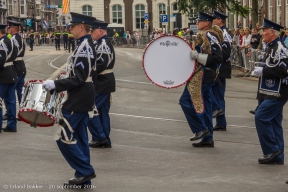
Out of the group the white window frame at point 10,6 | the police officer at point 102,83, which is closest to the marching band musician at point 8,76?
the police officer at point 102,83

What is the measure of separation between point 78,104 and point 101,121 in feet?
10.3

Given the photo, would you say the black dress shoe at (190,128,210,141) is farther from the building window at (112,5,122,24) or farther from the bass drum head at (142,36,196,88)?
the building window at (112,5,122,24)

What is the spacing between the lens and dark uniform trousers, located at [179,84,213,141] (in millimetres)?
11020

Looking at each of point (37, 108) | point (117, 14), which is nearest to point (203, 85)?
point (37, 108)

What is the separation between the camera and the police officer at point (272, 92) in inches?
368

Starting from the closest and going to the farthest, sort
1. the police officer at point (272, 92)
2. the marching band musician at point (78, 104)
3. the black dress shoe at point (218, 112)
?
1. the marching band musician at point (78, 104)
2. the police officer at point (272, 92)
3. the black dress shoe at point (218, 112)

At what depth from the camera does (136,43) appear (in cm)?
6700

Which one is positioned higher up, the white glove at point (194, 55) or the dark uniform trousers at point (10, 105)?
the white glove at point (194, 55)

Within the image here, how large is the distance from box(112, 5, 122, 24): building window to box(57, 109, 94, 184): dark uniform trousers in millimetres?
82486

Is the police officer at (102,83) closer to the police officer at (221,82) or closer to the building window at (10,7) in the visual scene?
the police officer at (221,82)

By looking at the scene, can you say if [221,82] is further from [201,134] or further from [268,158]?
[268,158]

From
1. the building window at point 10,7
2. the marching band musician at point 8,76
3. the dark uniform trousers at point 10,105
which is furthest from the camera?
the building window at point 10,7

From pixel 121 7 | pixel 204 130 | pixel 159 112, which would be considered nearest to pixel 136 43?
pixel 121 7

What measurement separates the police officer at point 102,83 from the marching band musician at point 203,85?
1165 millimetres
